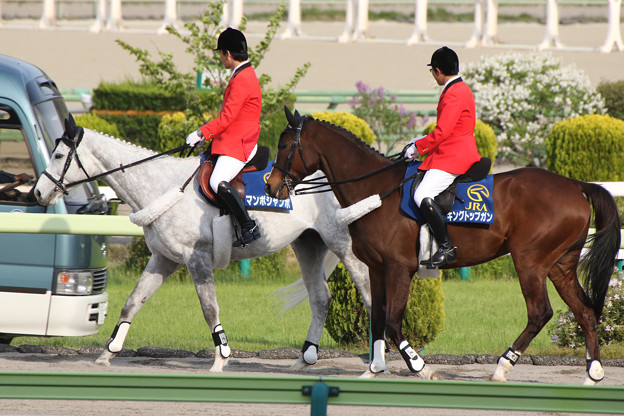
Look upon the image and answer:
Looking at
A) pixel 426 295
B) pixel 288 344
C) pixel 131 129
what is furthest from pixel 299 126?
pixel 131 129

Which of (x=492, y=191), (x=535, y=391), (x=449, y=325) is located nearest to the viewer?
(x=535, y=391)

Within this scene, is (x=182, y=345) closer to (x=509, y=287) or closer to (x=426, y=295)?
(x=426, y=295)

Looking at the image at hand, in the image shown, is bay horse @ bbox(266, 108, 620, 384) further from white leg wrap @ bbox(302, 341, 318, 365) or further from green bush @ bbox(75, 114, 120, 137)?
green bush @ bbox(75, 114, 120, 137)

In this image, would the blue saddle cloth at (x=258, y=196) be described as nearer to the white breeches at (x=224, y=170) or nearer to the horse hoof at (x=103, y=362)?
the white breeches at (x=224, y=170)

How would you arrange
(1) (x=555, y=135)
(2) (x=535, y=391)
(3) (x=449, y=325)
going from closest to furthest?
(2) (x=535, y=391), (3) (x=449, y=325), (1) (x=555, y=135)

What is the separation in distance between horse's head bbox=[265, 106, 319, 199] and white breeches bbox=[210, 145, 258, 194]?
405 millimetres

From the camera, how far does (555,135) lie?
13289mm

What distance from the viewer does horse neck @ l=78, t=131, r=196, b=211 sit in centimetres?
659

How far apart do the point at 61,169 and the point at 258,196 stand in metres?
1.42

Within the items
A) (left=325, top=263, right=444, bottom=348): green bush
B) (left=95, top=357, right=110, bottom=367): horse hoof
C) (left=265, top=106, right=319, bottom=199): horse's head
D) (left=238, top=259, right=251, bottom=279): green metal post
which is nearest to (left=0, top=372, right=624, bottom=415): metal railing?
(left=265, top=106, right=319, bottom=199): horse's head

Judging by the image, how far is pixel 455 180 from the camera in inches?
239

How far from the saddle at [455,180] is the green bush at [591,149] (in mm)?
7319

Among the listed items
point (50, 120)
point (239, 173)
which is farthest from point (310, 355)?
point (50, 120)

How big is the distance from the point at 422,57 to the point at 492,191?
2611 centimetres
